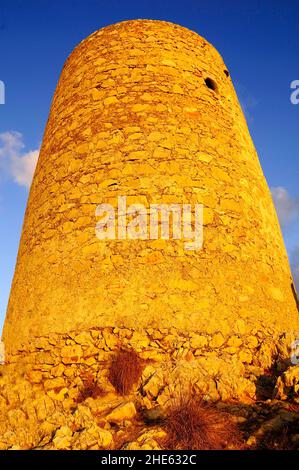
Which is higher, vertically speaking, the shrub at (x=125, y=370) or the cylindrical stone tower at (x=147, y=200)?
the cylindrical stone tower at (x=147, y=200)

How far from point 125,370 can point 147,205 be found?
192 cm

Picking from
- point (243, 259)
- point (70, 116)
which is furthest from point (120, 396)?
point (70, 116)

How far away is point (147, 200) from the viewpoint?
466 cm

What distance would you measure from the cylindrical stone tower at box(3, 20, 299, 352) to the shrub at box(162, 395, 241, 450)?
45.8 inches

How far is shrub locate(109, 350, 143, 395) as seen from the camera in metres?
3.64

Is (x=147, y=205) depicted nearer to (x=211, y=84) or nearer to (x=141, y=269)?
(x=141, y=269)

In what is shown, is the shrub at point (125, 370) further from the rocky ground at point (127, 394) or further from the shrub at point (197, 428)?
the shrub at point (197, 428)

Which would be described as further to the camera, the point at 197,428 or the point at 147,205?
the point at 147,205

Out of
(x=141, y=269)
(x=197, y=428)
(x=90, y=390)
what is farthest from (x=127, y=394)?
(x=141, y=269)

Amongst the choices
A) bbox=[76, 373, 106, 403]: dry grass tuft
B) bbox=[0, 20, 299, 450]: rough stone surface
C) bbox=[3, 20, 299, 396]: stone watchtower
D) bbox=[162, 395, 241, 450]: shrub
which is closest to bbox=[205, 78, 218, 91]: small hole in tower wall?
bbox=[3, 20, 299, 396]: stone watchtower

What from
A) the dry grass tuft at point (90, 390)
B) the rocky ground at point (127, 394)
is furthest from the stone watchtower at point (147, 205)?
the dry grass tuft at point (90, 390)

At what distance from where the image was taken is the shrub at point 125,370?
11.9 ft

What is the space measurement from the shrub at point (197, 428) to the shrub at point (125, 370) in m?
0.74
